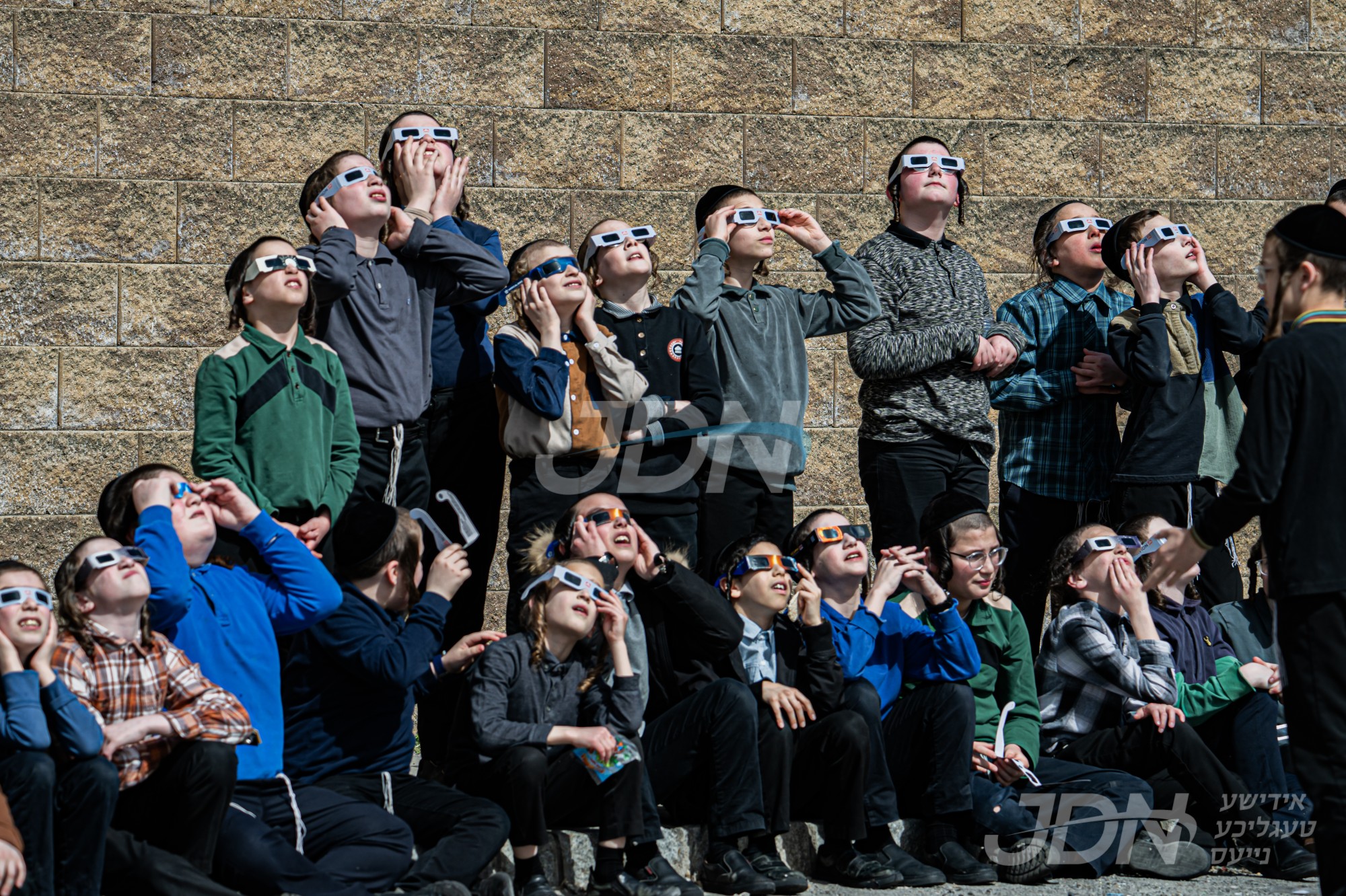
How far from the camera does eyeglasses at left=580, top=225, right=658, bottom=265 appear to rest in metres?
5.98

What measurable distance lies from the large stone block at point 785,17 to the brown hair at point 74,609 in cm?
436

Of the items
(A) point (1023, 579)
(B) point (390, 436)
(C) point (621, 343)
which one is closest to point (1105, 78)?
(A) point (1023, 579)

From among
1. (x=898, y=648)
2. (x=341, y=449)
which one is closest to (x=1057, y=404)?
(x=898, y=648)

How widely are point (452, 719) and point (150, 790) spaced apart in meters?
1.01

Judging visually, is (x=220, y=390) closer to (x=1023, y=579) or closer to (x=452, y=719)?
(x=452, y=719)

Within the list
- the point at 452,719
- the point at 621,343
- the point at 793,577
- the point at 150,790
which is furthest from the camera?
the point at 621,343

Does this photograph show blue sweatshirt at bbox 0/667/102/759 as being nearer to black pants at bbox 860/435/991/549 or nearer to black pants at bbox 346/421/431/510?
black pants at bbox 346/421/431/510

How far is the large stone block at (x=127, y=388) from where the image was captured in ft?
21.9

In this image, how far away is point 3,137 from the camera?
6.83 m

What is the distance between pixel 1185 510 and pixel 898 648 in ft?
4.30

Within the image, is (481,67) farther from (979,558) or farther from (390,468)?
(979,558)

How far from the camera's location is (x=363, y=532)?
5.03 metres

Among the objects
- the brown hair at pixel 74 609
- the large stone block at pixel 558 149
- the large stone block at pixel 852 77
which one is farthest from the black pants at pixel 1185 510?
the brown hair at pixel 74 609

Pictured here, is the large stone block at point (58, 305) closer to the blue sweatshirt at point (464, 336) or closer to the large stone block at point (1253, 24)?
the blue sweatshirt at point (464, 336)
